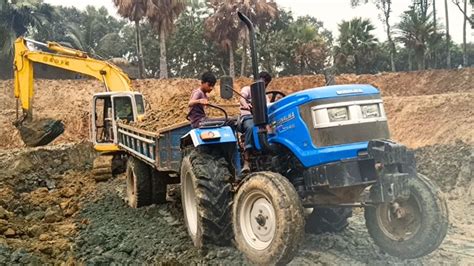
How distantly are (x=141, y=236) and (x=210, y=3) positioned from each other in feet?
83.5

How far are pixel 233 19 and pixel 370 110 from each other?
24.7 meters

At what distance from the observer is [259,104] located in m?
4.92

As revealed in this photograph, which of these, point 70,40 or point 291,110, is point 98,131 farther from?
point 70,40

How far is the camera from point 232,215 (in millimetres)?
5027

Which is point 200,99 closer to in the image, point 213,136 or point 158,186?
point 213,136

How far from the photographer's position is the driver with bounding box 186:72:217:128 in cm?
650

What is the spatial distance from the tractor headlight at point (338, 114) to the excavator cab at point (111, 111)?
8.30 m

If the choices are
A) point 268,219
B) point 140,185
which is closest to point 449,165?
point 140,185

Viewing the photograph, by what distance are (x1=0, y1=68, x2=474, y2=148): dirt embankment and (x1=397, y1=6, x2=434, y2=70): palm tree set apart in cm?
395

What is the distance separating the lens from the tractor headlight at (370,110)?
15.6 feet

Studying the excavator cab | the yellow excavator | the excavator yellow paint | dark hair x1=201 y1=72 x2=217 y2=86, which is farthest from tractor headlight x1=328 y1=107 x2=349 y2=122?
the yellow excavator

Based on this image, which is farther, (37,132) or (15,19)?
(15,19)

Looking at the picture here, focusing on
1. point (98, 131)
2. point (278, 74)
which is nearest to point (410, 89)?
point (278, 74)

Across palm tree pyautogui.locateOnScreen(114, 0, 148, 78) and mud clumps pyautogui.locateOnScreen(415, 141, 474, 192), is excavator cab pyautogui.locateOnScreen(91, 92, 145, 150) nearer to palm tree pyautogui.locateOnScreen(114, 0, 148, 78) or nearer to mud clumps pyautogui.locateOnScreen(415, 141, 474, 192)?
mud clumps pyautogui.locateOnScreen(415, 141, 474, 192)
